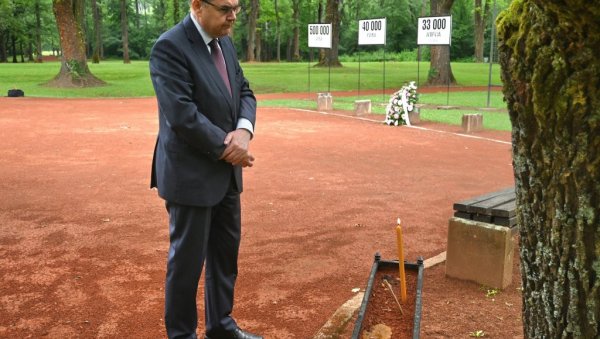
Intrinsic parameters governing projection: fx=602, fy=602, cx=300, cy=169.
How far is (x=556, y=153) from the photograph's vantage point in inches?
73.1

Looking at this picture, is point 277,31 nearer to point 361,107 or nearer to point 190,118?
point 361,107

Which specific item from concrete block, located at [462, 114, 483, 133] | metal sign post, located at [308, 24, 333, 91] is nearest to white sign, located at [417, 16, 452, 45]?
metal sign post, located at [308, 24, 333, 91]

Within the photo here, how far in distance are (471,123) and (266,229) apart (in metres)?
8.12

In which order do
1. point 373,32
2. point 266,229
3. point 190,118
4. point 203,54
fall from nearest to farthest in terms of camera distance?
1. point 190,118
2. point 203,54
3. point 266,229
4. point 373,32

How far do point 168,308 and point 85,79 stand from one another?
25.0m

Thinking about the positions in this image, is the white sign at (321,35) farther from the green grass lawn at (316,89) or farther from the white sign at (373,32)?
the green grass lawn at (316,89)

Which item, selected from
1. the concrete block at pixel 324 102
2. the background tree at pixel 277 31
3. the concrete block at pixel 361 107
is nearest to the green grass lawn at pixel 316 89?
the concrete block at pixel 361 107

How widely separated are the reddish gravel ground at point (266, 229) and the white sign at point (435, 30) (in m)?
7.19

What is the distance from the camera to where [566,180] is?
185 centimetres

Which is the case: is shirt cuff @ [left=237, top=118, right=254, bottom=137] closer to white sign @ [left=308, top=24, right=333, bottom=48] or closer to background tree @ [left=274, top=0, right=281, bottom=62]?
white sign @ [left=308, top=24, right=333, bottom=48]

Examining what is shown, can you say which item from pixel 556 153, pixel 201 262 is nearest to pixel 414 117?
pixel 201 262

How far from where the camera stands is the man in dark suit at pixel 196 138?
2.84 meters

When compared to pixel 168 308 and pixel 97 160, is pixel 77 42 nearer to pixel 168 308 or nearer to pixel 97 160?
pixel 97 160

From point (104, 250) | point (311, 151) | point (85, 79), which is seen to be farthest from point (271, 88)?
point (104, 250)
